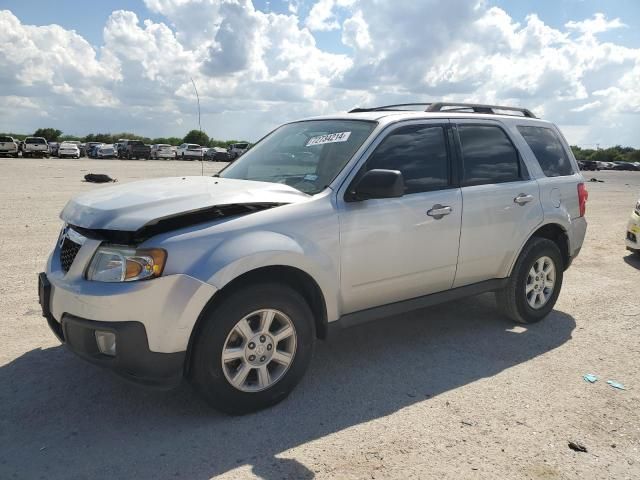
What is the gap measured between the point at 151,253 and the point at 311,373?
1.62 meters

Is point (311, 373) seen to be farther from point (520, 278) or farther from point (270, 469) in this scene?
point (520, 278)

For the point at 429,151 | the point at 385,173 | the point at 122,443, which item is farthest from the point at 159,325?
the point at 429,151

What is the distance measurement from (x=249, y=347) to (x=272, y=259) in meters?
0.55

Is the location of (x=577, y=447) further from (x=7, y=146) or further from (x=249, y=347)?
(x=7, y=146)

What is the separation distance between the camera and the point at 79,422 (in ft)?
10.9

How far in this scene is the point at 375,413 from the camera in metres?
3.53

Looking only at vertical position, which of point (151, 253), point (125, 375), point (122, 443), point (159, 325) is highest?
point (151, 253)

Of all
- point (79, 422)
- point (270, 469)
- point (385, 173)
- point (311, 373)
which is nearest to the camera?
point (270, 469)

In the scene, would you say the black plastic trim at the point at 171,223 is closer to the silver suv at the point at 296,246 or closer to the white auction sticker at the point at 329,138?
the silver suv at the point at 296,246

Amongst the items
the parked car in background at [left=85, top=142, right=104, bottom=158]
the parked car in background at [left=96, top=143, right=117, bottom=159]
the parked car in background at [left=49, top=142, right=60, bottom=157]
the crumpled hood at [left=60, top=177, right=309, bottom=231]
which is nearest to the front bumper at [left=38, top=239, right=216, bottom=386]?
the crumpled hood at [left=60, top=177, right=309, bottom=231]

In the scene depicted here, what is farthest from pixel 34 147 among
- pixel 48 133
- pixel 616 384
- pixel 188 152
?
pixel 616 384

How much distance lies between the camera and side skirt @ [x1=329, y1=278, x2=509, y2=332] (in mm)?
3883

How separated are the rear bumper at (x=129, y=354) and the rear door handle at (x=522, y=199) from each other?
3.14 meters

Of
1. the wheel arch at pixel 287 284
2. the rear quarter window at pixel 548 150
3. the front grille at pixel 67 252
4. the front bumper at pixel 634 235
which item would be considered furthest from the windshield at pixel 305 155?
the front bumper at pixel 634 235
